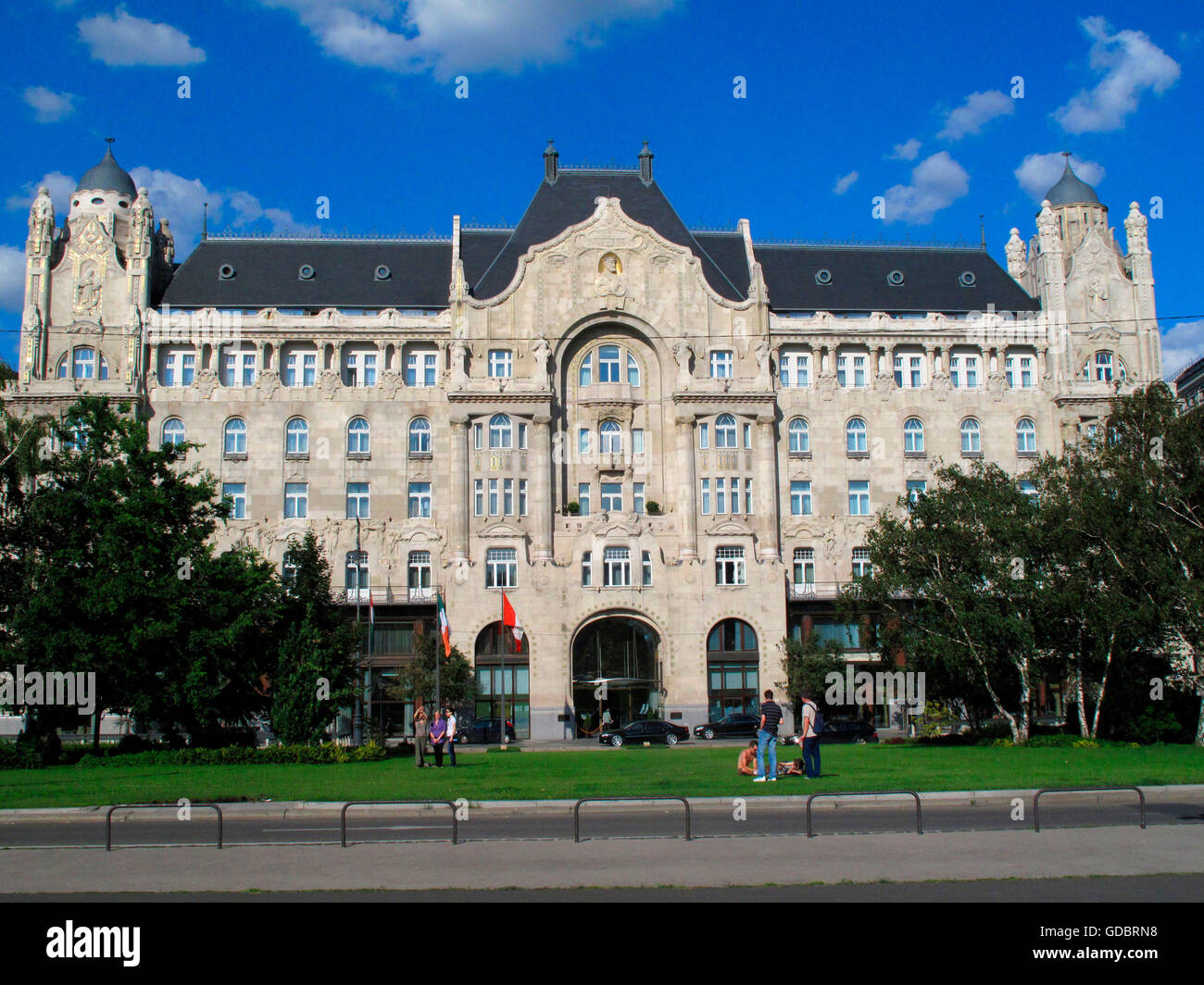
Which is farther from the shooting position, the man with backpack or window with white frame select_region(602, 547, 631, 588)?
window with white frame select_region(602, 547, 631, 588)

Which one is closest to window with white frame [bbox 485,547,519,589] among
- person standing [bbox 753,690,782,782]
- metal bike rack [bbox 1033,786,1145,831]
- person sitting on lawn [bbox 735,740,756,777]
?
person sitting on lawn [bbox 735,740,756,777]

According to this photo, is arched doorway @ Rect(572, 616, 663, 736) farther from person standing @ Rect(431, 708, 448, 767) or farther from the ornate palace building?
person standing @ Rect(431, 708, 448, 767)

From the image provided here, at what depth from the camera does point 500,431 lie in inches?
2886

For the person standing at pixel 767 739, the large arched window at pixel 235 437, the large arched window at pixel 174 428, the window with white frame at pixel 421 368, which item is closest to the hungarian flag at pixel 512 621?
the window with white frame at pixel 421 368

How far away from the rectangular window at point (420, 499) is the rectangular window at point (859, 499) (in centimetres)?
2722

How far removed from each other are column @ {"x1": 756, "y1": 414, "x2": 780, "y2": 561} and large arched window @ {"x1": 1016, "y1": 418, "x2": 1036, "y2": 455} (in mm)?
16797

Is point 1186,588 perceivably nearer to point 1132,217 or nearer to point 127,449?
point 127,449

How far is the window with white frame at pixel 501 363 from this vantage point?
2933 inches

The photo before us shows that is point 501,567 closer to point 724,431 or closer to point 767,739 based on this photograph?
point 724,431

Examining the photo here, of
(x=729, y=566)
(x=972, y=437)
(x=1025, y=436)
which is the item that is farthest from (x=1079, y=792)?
(x=1025, y=436)

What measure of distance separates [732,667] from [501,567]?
1510 cm

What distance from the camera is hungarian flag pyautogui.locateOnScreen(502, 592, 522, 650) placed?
200 ft

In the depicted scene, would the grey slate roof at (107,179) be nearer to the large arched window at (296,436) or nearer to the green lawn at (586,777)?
the large arched window at (296,436)
